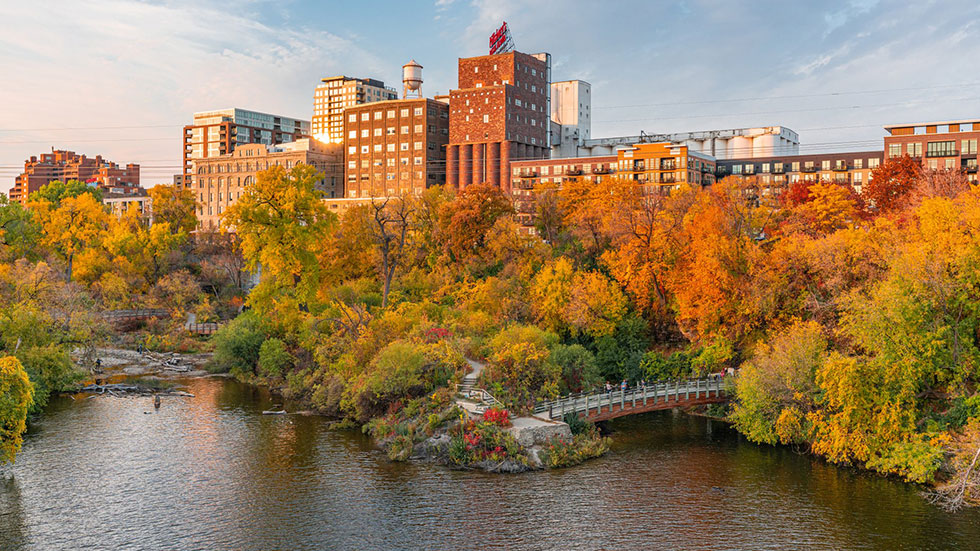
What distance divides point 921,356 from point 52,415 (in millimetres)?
55405

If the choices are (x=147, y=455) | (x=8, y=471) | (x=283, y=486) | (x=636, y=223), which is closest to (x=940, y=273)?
(x=636, y=223)

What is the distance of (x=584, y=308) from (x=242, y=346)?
101 ft

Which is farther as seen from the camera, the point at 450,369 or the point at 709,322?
the point at 709,322

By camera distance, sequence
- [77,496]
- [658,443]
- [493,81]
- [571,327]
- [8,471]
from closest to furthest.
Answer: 1. [77,496]
2. [8,471]
3. [658,443]
4. [571,327]
5. [493,81]

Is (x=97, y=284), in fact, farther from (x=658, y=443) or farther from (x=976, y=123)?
(x=976, y=123)

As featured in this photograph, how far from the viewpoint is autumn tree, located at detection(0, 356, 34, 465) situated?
37.3m

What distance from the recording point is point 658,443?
164ft

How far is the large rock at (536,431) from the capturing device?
145ft

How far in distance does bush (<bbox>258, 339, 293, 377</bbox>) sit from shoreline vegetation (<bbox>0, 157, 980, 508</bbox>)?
13.6 inches

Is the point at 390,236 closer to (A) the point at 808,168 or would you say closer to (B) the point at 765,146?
(A) the point at 808,168

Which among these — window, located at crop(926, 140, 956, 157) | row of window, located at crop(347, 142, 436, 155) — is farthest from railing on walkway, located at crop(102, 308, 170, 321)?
window, located at crop(926, 140, 956, 157)

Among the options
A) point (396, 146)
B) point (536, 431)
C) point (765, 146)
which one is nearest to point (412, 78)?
point (396, 146)

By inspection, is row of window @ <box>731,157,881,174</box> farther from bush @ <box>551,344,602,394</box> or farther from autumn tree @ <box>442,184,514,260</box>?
bush @ <box>551,344,602,394</box>

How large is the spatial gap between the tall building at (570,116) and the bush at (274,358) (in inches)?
3518
